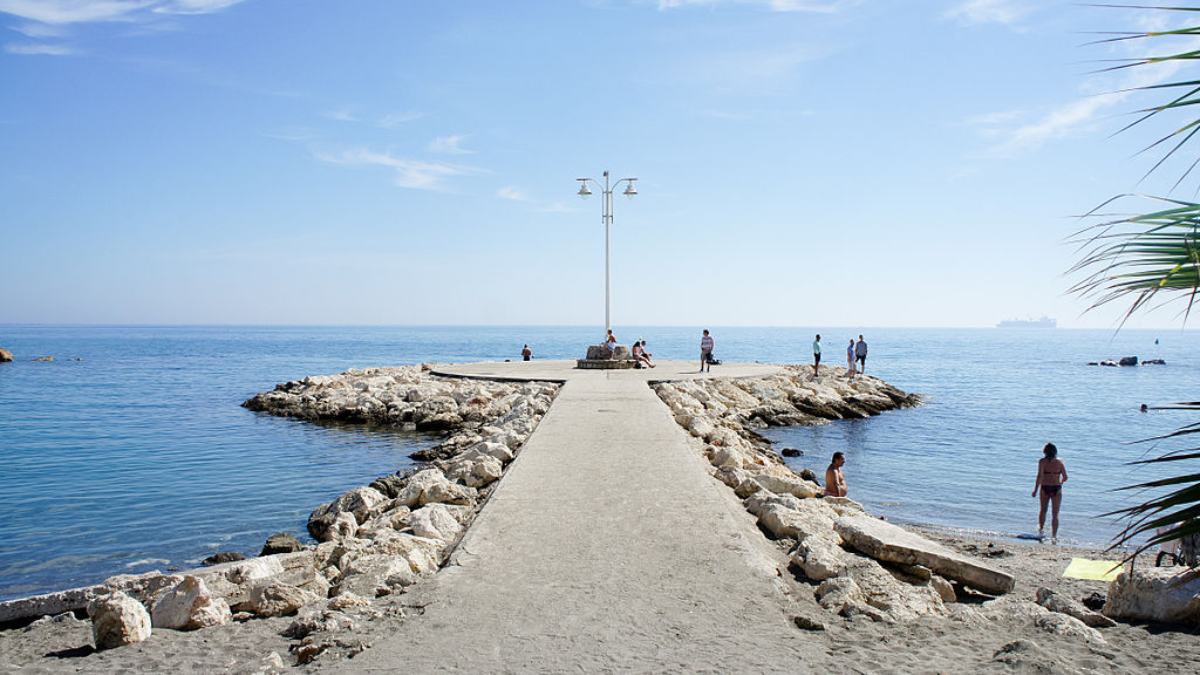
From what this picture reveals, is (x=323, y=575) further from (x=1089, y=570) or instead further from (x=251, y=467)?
(x=251, y=467)

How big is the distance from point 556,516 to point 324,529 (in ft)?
12.6

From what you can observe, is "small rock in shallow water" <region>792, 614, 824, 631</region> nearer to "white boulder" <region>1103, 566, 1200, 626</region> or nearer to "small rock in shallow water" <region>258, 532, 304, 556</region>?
"white boulder" <region>1103, 566, 1200, 626</region>

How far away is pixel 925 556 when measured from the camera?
6645 mm

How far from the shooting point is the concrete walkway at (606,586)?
4.47m

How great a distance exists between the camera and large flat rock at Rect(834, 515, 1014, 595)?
→ 256 inches

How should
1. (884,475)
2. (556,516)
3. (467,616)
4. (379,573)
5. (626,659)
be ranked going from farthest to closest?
(884,475) < (556,516) < (379,573) < (467,616) < (626,659)

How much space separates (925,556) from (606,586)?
2.80m

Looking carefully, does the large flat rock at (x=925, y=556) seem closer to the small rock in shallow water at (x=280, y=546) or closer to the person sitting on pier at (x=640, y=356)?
the small rock in shallow water at (x=280, y=546)

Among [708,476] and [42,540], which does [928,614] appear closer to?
[708,476]

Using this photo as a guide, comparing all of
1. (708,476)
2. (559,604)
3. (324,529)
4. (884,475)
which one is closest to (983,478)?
(884,475)

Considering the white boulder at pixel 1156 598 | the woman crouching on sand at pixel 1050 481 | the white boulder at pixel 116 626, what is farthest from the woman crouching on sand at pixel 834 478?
the white boulder at pixel 116 626

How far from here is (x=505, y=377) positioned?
2433 cm

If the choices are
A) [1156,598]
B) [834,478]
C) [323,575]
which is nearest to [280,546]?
[323,575]

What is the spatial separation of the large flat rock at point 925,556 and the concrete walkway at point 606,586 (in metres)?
0.89
